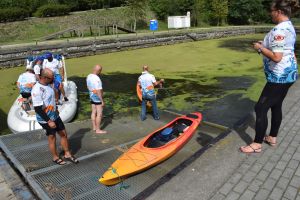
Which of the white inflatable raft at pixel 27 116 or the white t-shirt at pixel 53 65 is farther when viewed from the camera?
the white t-shirt at pixel 53 65

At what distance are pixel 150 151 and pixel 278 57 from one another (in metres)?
2.76

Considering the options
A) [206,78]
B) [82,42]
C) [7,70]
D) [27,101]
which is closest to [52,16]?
[82,42]

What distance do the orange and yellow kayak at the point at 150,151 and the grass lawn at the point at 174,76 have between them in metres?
3.94

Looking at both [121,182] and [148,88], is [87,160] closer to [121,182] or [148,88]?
[121,182]

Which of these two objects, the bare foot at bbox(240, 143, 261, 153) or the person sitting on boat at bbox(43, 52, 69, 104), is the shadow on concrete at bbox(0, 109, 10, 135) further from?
the bare foot at bbox(240, 143, 261, 153)

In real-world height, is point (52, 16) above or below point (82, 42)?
above

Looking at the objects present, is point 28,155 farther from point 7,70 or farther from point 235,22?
point 235,22

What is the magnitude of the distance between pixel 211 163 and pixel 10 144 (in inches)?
181

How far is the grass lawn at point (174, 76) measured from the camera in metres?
11.3

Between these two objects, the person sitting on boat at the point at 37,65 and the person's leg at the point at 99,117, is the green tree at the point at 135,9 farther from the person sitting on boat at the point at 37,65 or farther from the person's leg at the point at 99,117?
the person's leg at the point at 99,117

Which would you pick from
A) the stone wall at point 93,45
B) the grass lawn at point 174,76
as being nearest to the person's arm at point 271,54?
the grass lawn at point 174,76

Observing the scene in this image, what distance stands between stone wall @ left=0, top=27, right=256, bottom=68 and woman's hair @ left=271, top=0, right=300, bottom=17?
17.8 m

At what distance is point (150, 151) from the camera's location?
5523mm

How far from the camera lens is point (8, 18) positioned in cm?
2953
